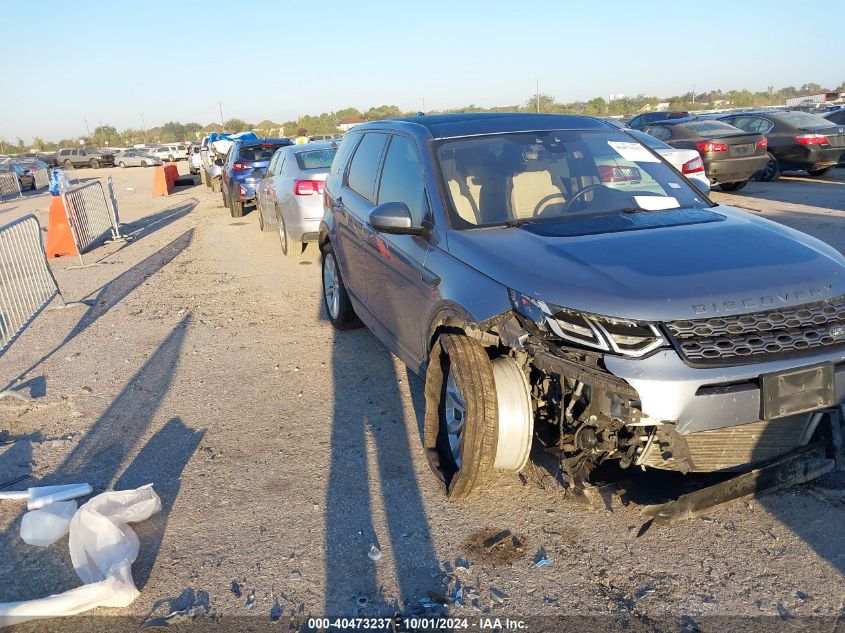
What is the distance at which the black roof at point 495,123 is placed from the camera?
4.58 metres

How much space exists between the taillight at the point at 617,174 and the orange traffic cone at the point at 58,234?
33.4ft

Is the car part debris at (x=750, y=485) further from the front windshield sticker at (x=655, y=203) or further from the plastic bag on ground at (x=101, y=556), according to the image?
the plastic bag on ground at (x=101, y=556)

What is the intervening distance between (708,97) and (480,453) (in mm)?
76324

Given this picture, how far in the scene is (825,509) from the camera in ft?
11.3

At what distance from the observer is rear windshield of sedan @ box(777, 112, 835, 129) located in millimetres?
15180

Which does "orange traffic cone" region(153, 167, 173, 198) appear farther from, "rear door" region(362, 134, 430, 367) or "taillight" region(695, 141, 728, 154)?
"rear door" region(362, 134, 430, 367)

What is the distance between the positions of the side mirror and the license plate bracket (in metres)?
2.01

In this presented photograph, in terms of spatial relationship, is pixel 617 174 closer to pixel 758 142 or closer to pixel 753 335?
pixel 753 335

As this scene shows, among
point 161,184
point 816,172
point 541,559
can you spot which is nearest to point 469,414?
point 541,559

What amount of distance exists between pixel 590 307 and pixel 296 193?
7.33m

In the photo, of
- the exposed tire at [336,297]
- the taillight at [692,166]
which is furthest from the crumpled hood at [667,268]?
the taillight at [692,166]

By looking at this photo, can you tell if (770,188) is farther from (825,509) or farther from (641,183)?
(825,509)

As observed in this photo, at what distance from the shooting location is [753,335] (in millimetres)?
2932

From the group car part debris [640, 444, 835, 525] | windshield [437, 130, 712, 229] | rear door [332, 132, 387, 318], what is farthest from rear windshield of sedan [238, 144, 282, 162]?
car part debris [640, 444, 835, 525]
